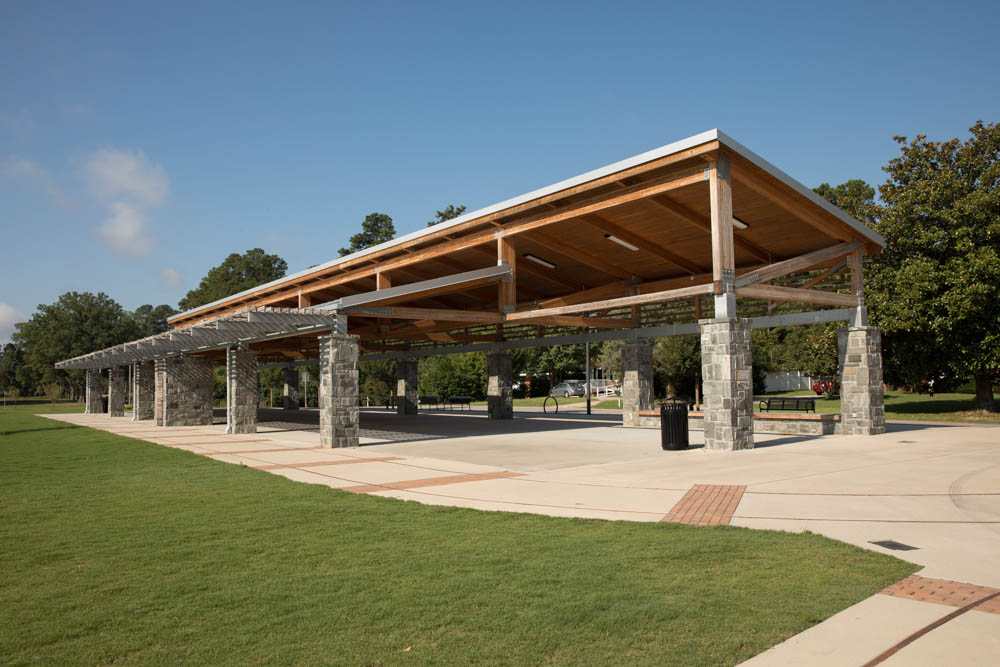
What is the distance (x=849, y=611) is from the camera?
4059 millimetres

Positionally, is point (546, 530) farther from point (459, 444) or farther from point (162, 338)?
point (162, 338)

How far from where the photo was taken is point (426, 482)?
9.73 meters

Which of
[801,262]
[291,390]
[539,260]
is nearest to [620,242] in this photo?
[539,260]

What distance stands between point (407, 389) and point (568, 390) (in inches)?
953

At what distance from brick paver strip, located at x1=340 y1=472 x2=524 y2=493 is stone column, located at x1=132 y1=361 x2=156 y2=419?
82.9 ft

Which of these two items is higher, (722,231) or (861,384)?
(722,231)

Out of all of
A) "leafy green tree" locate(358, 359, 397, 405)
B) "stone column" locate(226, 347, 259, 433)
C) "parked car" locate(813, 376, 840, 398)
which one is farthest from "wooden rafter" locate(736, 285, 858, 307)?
"leafy green tree" locate(358, 359, 397, 405)

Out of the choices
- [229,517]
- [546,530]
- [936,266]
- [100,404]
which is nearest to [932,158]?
[936,266]

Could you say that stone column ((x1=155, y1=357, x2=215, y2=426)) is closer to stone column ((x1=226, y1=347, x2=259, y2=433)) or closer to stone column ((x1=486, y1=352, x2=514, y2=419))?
stone column ((x1=226, y1=347, x2=259, y2=433))

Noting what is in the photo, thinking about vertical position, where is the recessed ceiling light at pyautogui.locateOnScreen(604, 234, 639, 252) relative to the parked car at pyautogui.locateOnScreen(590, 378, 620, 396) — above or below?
above

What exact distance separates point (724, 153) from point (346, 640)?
11.7 metres

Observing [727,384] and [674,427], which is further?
[674,427]

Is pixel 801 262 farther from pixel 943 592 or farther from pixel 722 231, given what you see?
pixel 943 592

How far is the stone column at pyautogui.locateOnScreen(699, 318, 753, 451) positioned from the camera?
13.0m
